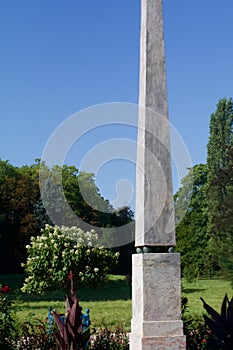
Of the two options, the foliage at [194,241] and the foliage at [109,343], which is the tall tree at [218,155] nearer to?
the foliage at [194,241]

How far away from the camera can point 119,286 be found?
82.3 feet

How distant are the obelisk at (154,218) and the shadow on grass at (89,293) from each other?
15831 mm

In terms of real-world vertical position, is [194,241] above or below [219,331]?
above

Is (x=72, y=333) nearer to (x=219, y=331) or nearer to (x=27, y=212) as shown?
(x=219, y=331)

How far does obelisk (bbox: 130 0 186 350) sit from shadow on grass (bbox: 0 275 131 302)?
15.8 meters

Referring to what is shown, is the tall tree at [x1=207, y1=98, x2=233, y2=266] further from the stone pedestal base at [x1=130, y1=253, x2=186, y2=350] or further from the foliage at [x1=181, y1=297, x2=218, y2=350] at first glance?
the stone pedestal base at [x1=130, y1=253, x2=186, y2=350]

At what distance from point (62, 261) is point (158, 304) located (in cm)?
813

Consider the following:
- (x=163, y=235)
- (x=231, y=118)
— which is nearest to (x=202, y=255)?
(x=231, y=118)

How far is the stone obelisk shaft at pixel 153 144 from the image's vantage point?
5043 mm

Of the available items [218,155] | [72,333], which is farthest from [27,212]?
[72,333]

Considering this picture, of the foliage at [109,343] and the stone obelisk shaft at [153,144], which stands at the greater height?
the stone obelisk shaft at [153,144]

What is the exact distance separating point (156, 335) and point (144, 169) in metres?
1.70

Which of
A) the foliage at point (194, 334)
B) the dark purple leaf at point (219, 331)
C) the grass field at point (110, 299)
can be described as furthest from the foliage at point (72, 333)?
the grass field at point (110, 299)

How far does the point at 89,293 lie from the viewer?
953 inches
